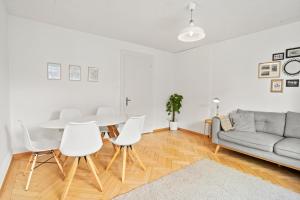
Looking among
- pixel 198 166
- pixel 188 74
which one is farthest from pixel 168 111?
pixel 198 166

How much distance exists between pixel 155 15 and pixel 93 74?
1815 mm

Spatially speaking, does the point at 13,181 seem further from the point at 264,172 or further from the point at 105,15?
the point at 264,172

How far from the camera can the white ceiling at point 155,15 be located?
7.25 feet

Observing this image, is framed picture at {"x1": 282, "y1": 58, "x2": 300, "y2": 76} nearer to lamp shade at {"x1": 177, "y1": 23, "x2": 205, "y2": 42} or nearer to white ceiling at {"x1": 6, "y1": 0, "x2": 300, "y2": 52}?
white ceiling at {"x1": 6, "y1": 0, "x2": 300, "y2": 52}

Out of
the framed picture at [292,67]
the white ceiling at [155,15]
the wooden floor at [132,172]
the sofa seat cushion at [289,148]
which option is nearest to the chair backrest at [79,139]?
the wooden floor at [132,172]

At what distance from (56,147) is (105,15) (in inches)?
83.7

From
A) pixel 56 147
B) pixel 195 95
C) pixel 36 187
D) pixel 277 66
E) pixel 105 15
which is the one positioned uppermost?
pixel 105 15

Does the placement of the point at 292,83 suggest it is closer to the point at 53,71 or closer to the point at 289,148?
the point at 289,148

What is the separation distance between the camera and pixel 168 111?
485cm

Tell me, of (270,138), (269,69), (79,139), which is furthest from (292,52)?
(79,139)

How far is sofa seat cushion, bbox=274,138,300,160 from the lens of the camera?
211cm

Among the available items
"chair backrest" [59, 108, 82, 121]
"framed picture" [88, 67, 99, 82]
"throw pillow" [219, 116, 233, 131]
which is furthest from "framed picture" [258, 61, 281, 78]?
Result: "chair backrest" [59, 108, 82, 121]

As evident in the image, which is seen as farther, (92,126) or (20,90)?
(20,90)

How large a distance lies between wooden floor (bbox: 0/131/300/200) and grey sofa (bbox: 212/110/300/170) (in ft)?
0.74
